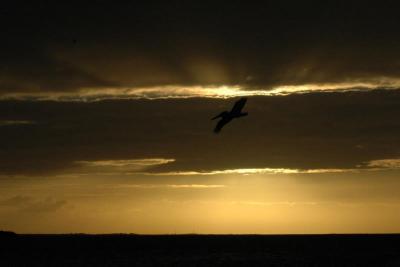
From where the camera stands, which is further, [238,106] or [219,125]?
[238,106]

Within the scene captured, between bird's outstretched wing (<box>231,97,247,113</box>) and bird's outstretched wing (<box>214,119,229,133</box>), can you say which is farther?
bird's outstretched wing (<box>231,97,247,113</box>)

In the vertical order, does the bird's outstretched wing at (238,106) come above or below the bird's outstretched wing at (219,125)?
above

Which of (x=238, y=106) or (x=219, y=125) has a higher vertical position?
(x=238, y=106)

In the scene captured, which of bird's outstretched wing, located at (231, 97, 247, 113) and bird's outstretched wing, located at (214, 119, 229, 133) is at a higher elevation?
bird's outstretched wing, located at (231, 97, 247, 113)

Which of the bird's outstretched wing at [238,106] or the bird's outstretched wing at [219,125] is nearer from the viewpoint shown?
the bird's outstretched wing at [219,125]
